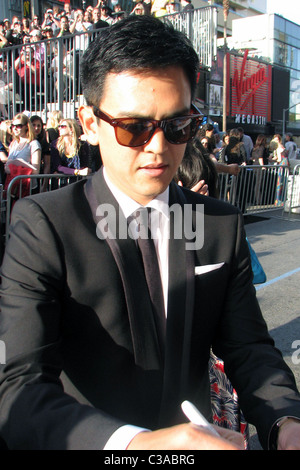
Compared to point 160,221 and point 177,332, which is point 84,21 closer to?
point 160,221

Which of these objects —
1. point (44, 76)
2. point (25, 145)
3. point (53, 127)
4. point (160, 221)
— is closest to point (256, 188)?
point (53, 127)

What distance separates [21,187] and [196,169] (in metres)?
3.46

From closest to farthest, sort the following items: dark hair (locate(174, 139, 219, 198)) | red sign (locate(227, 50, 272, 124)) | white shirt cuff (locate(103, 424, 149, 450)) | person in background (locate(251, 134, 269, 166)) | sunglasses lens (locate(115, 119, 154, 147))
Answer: white shirt cuff (locate(103, 424, 149, 450)), sunglasses lens (locate(115, 119, 154, 147)), dark hair (locate(174, 139, 219, 198)), person in background (locate(251, 134, 269, 166)), red sign (locate(227, 50, 272, 124))

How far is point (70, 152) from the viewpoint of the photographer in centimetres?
683

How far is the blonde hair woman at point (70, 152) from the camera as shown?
6781mm

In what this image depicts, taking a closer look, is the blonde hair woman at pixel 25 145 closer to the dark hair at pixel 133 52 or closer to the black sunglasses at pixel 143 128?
the dark hair at pixel 133 52

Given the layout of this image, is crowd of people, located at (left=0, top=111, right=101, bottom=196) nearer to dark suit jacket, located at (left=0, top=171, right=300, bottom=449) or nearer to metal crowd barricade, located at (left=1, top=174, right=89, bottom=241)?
metal crowd barricade, located at (left=1, top=174, right=89, bottom=241)

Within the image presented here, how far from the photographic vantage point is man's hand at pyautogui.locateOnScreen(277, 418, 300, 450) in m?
1.26

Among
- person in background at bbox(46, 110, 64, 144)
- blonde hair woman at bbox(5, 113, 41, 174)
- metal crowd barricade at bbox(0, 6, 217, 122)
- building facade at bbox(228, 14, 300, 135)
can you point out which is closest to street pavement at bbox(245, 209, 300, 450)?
blonde hair woman at bbox(5, 113, 41, 174)

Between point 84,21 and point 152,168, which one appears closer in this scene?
point 152,168

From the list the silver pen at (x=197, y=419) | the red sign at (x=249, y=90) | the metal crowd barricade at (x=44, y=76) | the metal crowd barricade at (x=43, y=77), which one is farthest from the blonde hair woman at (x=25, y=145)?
the red sign at (x=249, y=90)

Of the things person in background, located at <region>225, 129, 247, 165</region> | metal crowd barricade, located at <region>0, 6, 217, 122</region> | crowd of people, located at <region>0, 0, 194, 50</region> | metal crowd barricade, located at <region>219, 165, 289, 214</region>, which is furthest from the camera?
crowd of people, located at <region>0, 0, 194, 50</region>

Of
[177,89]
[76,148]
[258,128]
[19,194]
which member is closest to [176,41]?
[177,89]

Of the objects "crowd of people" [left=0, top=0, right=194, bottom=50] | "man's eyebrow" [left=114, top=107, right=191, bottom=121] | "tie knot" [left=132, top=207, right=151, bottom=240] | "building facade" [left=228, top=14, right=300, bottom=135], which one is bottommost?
"tie knot" [left=132, top=207, right=151, bottom=240]
